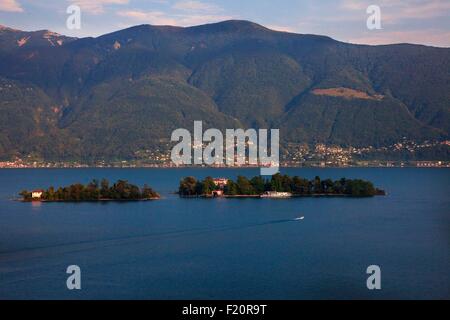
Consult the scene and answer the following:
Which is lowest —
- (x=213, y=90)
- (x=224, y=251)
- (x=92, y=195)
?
(x=224, y=251)

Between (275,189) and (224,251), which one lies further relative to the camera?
(275,189)

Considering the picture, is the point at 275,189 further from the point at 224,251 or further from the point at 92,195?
the point at 224,251

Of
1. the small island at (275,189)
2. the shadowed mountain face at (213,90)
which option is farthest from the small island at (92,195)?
the shadowed mountain face at (213,90)

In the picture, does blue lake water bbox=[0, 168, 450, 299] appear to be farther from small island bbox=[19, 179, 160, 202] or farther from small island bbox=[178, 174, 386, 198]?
small island bbox=[178, 174, 386, 198]

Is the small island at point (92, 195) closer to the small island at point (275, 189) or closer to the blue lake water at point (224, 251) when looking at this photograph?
the small island at point (275, 189)

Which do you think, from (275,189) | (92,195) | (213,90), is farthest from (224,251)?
(213,90)

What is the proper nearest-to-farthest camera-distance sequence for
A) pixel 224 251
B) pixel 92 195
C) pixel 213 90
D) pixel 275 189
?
pixel 224 251 → pixel 92 195 → pixel 275 189 → pixel 213 90

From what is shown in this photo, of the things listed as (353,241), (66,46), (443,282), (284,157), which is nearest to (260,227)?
(353,241)

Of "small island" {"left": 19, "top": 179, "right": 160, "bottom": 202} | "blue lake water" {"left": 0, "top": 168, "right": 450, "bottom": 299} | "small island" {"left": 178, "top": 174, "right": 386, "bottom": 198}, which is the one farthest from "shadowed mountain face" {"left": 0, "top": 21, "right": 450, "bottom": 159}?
"blue lake water" {"left": 0, "top": 168, "right": 450, "bottom": 299}
